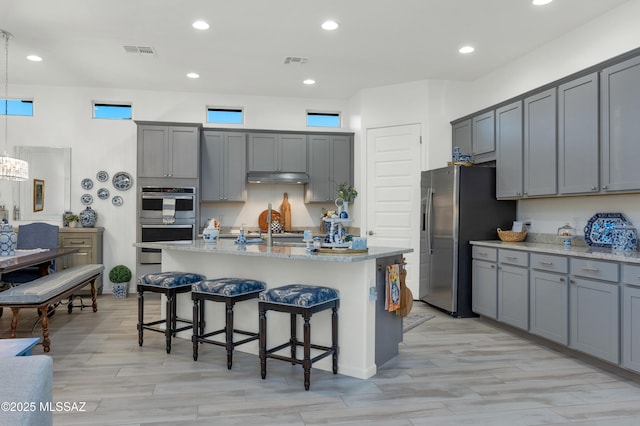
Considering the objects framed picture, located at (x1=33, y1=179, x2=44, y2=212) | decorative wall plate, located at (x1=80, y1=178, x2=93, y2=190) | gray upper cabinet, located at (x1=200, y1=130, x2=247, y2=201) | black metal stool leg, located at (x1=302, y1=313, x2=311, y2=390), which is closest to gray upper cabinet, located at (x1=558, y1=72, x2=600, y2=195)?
black metal stool leg, located at (x1=302, y1=313, x2=311, y2=390)

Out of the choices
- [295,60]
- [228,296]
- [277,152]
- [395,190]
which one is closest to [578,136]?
[395,190]

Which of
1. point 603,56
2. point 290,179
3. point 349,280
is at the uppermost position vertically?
point 603,56

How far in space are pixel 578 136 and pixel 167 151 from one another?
5.06 meters

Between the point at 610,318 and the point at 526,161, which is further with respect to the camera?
the point at 526,161

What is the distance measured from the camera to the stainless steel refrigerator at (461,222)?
519cm

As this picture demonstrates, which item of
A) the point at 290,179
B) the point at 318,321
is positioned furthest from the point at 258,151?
the point at 318,321

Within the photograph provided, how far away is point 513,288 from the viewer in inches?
177

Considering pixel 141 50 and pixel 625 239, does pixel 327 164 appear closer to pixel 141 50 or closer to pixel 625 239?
pixel 141 50

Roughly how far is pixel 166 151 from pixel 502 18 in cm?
454

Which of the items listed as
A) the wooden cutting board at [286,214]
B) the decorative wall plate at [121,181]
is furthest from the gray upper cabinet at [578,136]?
the decorative wall plate at [121,181]

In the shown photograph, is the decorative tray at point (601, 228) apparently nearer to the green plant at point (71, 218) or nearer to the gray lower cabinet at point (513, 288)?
the gray lower cabinet at point (513, 288)

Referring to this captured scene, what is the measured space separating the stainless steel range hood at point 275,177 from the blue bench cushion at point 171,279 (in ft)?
9.11

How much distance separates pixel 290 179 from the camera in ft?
22.2

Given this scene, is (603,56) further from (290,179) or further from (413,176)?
(290,179)
